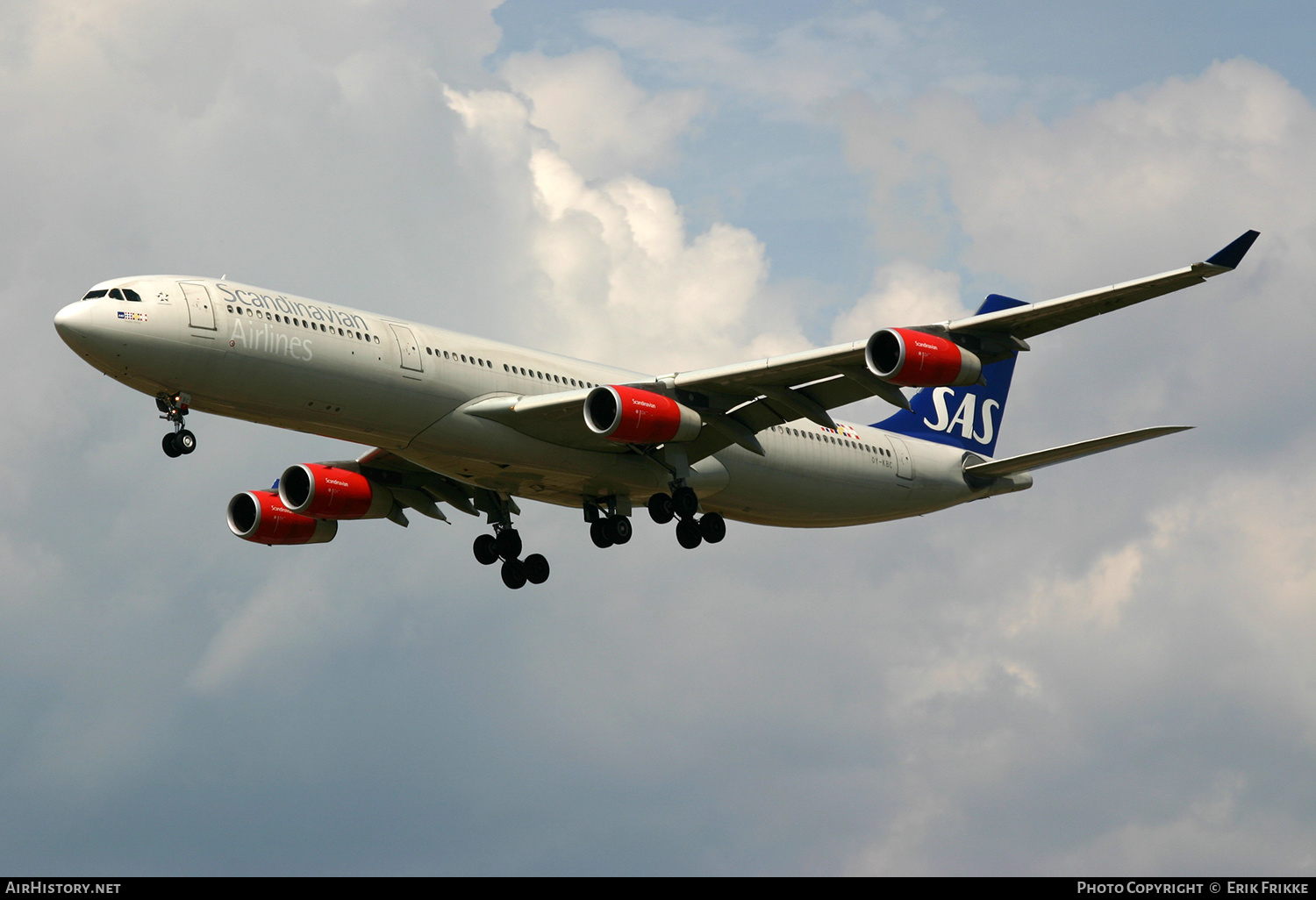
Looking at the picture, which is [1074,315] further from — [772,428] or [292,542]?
[292,542]

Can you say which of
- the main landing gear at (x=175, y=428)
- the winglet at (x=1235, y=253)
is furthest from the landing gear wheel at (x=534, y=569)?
the winglet at (x=1235, y=253)

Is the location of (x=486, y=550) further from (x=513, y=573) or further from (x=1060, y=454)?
(x=1060, y=454)

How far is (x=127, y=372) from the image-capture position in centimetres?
3738

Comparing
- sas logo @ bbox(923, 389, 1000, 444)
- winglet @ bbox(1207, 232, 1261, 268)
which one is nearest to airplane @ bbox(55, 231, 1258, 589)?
winglet @ bbox(1207, 232, 1261, 268)

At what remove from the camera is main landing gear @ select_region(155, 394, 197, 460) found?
38188mm

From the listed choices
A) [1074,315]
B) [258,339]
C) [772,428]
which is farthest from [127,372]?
[1074,315]

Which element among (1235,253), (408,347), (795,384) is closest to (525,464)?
(408,347)

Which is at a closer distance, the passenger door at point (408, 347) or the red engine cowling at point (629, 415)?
the passenger door at point (408, 347)

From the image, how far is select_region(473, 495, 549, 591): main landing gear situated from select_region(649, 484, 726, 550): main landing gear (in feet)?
18.7

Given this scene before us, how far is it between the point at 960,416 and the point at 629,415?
61.8ft

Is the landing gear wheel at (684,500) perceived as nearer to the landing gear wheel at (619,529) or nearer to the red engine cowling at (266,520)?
the landing gear wheel at (619,529)

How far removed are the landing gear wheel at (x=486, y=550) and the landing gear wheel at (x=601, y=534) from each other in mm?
4799

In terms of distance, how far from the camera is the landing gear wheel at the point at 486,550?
5041cm

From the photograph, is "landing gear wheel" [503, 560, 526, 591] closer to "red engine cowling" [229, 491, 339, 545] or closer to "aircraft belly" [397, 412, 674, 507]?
"aircraft belly" [397, 412, 674, 507]
